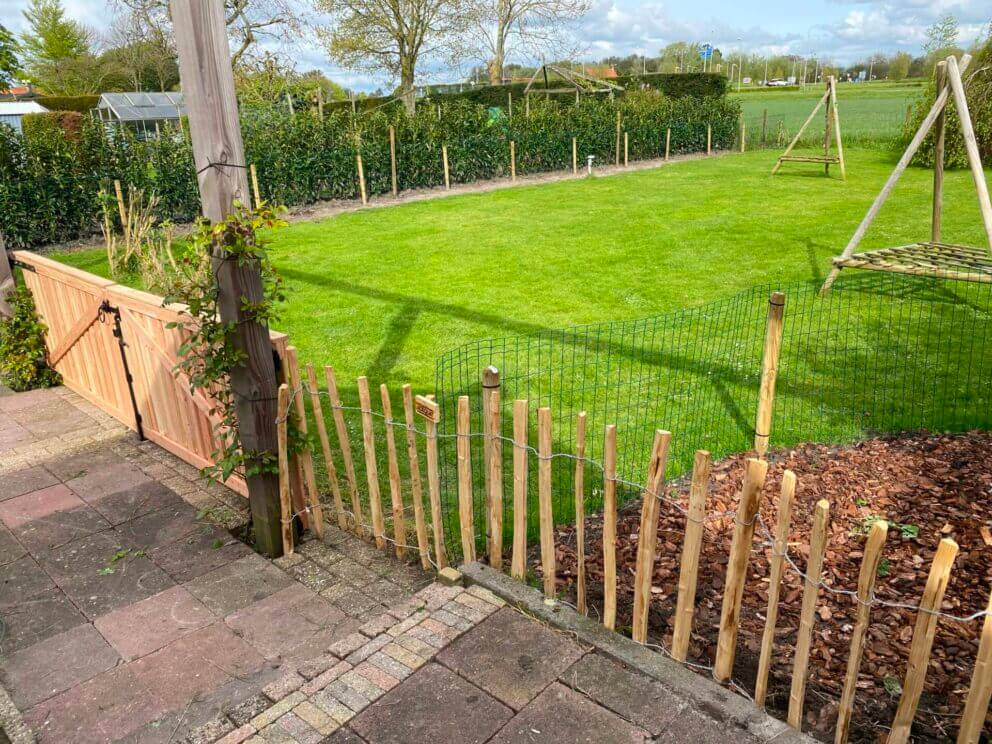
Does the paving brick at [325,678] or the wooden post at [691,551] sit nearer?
the wooden post at [691,551]

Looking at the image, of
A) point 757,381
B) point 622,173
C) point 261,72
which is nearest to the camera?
point 757,381

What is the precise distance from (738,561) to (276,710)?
196 cm

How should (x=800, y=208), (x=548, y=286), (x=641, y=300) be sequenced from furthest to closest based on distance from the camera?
(x=800, y=208) < (x=548, y=286) < (x=641, y=300)

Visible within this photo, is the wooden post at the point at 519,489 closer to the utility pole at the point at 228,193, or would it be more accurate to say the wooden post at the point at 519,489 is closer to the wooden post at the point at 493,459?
the wooden post at the point at 493,459

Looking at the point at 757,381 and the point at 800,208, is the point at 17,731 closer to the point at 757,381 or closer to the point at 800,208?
the point at 757,381

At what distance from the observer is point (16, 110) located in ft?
98.0

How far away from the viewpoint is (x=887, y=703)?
10.4ft

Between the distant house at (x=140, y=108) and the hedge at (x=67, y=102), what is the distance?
20.9 inches

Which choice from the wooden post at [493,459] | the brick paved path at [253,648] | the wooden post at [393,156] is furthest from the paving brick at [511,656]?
the wooden post at [393,156]

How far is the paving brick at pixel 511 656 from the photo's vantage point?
3049 mm

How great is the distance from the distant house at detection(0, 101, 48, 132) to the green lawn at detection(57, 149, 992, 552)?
20.3 metres

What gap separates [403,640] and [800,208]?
47.7 ft

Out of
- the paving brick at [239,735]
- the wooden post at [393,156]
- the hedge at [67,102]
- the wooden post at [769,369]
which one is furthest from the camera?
the hedge at [67,102]

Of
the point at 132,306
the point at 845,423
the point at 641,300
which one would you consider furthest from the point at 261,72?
the point at 845,423
